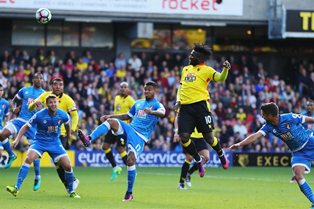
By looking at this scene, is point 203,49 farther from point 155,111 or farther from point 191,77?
point 155,111

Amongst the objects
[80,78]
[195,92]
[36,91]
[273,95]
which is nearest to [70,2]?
[80,78]

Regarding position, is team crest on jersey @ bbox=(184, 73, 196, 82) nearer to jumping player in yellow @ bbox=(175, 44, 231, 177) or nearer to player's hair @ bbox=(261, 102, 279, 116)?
jumping player in yellow @ bbox=(175, 44, 231, 177)

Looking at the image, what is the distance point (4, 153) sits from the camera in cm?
2836

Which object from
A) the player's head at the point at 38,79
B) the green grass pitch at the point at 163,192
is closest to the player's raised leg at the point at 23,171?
the green grass pitch at the point at 163,192

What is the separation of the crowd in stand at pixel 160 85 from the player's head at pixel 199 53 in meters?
14.1

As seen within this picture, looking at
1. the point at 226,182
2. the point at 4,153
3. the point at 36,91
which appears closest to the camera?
the point at 36,91

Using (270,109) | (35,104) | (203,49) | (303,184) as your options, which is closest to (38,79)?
(35,104)

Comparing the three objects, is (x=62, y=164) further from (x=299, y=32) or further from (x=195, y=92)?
(x=299, y=32)

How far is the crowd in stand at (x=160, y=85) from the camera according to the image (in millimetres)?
31656

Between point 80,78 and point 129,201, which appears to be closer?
point 129,201

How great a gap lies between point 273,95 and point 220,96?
2480 mm

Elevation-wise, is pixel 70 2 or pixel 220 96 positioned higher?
pixel 70 2

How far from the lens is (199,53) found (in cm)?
1653

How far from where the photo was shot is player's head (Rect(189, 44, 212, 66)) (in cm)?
1642
